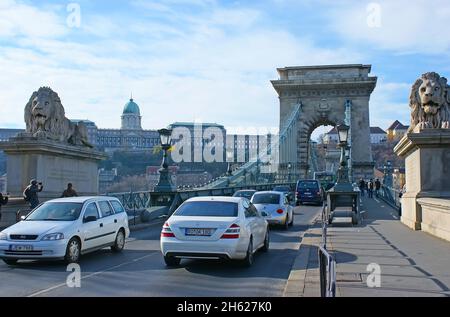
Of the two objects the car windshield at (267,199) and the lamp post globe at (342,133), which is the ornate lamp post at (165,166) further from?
the lamp post globe at (342,133)

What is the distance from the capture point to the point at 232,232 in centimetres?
1071

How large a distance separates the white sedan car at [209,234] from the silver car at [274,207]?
26.5ft

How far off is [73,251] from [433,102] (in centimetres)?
1144

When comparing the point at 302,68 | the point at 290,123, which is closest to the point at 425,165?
the point at 290,123

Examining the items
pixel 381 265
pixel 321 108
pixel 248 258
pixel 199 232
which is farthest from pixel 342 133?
pixel 321 108

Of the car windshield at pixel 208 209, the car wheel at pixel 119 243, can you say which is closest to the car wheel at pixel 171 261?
the car windshield at pixel 208 209

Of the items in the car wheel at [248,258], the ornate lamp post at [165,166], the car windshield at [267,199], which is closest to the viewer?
the car wheel at [248,258]

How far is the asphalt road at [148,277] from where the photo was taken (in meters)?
8.59

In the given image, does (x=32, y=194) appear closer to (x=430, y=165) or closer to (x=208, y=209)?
(x=208, y=209)

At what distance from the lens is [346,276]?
9.05 m

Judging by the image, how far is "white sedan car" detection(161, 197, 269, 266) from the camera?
34.8ft

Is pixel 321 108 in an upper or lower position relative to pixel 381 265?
upper

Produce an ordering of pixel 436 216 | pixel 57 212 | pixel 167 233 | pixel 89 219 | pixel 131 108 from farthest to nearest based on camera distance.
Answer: pixel 131 108 < pixel 436 216 < pixel 57 212 < pixel 89 219 < pixel 167 233
